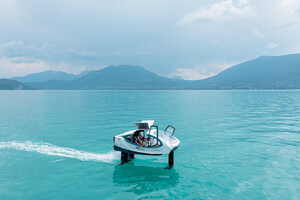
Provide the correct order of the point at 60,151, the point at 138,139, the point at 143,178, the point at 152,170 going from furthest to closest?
the point at 60,151
the point at 138,139
the point at 152,170
the point at 143,178

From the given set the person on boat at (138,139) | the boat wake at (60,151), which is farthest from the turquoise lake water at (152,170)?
the person on boat at (138,139)

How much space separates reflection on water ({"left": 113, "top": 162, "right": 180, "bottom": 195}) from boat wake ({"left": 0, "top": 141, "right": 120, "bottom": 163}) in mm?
2785

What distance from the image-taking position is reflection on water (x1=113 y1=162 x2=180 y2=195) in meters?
14.3

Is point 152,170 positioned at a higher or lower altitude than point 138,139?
lower

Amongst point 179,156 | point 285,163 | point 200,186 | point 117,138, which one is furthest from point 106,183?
point 285,163

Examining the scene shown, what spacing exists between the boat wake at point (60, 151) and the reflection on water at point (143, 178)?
2.79 metres

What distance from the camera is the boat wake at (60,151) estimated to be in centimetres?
2011

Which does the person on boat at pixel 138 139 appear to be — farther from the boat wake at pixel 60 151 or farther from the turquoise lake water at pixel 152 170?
the boat wake at pixel 60 151

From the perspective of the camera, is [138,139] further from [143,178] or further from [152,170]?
[143,178]

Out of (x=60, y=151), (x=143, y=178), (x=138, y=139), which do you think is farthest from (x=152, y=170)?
(x=60, y=151)

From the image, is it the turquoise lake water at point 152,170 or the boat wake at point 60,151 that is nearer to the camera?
the turquoise lake water at point 152,170

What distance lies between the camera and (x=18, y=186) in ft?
47.4

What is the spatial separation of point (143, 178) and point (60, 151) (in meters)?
11.8

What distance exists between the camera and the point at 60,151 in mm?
22141
